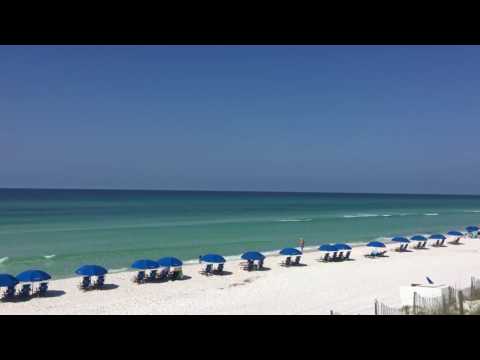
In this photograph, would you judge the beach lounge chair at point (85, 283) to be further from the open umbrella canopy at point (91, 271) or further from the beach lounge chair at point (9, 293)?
the beach lounge chair at point (9, 293)

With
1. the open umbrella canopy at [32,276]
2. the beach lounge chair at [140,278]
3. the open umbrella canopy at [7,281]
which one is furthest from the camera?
the beach lounge chair at [140,278]

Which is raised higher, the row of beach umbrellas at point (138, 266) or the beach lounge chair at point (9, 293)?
the row of beach umbrellas at point (138, 266)

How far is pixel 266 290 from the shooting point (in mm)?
13508

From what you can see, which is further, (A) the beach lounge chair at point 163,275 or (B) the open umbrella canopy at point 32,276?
(A) the beach lounge chair at point 163,275

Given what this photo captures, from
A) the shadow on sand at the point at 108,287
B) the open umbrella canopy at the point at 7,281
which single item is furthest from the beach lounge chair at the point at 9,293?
the shadow on sand at the point at 108,287

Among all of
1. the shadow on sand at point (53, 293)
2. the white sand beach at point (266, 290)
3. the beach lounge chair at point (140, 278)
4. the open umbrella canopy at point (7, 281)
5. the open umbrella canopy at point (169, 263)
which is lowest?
the white sand beach at point (266, 290)

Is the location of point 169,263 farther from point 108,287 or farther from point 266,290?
point 266,290

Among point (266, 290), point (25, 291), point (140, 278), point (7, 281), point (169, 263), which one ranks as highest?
point (7, 281)

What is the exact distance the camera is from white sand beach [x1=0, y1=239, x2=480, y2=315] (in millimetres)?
11289

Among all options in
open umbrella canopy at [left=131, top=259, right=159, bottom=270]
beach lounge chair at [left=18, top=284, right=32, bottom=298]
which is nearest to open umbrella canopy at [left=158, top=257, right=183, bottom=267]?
open umbrella canopy at [left=131, top=259, right=159, bottom=270]

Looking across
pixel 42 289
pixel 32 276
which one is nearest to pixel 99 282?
pixel 42 289

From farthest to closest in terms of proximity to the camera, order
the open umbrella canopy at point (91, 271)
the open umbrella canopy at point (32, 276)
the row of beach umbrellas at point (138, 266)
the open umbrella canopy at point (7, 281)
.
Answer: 1. the open umbrella canopy at point (91, 271)
2. the open umbrella canopy at point (32, 276)
3. the row of beach umbrellas at point (138, 266)
4. the open umbrella canopy at point (7, 281)

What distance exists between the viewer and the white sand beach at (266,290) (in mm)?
11289
